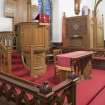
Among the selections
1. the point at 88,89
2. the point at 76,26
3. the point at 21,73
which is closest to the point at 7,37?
the point at 21,73

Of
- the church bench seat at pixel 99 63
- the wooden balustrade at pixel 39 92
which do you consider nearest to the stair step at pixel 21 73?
the wooden balustrade at pixel 39 92

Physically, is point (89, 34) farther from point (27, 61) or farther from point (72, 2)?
point (27, 61)

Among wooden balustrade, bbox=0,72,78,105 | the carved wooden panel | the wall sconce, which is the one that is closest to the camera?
wooden balustrade, bbox=0,72,78,105

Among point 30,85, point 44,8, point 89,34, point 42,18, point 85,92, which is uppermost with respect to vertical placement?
point 44,8

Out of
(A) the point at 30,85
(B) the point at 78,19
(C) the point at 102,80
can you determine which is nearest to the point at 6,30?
(B) the point at 78,19

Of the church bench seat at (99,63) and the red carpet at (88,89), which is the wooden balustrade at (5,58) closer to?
the red carpet at (88,89)

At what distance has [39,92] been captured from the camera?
2211 mm

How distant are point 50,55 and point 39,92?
5018mm

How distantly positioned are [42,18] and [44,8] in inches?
76.1

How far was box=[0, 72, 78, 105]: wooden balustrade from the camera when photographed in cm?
216

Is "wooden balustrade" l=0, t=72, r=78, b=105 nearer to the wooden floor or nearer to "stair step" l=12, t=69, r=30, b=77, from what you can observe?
the wooden floor

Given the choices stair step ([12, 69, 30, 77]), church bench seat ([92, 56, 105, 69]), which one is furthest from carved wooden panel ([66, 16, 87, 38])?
stair step ([12, 69, 30, 77])

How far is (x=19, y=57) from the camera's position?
236 inches

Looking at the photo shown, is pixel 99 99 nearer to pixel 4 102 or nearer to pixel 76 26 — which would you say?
pixel 4 102
